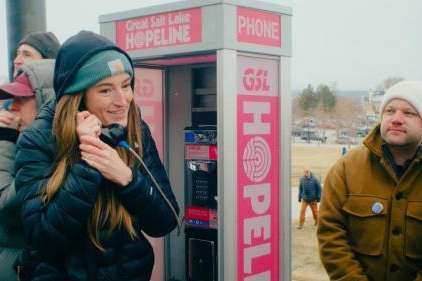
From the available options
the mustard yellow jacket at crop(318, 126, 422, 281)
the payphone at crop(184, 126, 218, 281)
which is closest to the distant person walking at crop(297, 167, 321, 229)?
the payphone at crop(184, 126, 218, 281)

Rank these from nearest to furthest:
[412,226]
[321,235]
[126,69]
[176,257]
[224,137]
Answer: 1. [126,69]
2. [412,226]
3. [321,235]
4. [224,137]
5. [176,257]

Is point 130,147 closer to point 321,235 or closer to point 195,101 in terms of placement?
point 321,235

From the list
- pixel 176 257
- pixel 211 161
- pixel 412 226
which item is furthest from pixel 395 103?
pixel 176 257

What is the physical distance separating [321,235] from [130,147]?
1172 millimetres

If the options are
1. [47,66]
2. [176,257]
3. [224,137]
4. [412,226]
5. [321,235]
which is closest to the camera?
[47,66]

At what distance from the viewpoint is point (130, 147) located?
186 centimetres

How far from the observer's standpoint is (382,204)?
246 centimetres

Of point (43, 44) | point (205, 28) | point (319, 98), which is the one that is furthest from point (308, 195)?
point (319, 98)

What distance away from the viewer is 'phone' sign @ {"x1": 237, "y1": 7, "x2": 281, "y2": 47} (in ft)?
11.7

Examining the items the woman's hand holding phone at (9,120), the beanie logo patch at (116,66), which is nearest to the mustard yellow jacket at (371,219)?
the beanie logo patch at (116,66)

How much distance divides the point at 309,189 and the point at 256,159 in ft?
28.4

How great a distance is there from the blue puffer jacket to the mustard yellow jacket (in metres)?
1.03

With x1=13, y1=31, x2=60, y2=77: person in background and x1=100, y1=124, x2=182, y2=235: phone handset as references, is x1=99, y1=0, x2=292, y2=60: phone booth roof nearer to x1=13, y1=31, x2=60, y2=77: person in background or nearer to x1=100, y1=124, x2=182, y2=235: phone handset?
x1=13, y1=31, x2=60, y2=77: person in background

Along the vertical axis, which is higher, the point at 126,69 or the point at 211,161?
the point at 126,69
